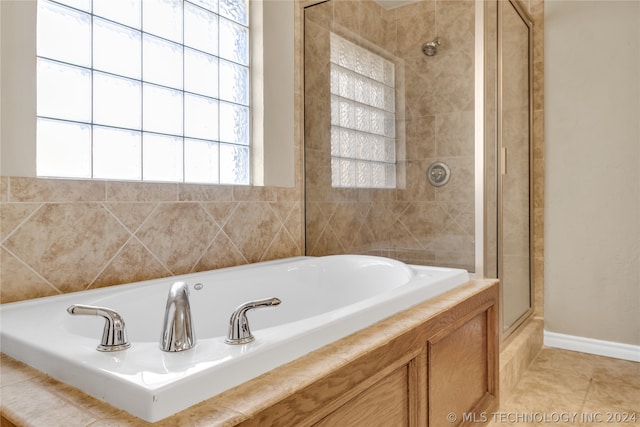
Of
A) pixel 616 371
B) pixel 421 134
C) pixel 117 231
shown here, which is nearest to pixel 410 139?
pixel 421 134

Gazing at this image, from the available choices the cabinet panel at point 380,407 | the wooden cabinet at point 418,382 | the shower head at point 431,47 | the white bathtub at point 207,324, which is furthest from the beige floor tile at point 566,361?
the shower head at point 431,47

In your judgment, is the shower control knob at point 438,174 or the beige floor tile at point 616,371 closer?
the shower control knob at point 438,174

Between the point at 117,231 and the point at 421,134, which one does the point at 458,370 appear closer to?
the point at 421,134

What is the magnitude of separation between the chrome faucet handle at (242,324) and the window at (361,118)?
5.12ft

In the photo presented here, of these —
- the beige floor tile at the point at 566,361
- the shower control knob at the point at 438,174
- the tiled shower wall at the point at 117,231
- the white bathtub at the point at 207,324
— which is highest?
the shower control knob at the point at 438,174

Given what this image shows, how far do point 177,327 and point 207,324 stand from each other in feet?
2.99

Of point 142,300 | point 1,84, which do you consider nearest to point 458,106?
point 142,300

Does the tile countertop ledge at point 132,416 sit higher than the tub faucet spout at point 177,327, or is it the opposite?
the tub faucet spout at point 177,327

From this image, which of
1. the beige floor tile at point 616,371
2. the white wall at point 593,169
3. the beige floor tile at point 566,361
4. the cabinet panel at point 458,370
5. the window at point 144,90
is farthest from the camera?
the white wall at point 593,169

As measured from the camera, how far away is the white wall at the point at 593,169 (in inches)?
104

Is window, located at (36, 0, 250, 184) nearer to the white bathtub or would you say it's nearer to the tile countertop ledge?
the white bathtub

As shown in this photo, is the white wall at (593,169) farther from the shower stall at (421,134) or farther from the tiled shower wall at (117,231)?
the tiled shower wall at (117,231)

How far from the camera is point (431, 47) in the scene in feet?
7.38

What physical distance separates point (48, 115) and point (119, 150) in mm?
308
